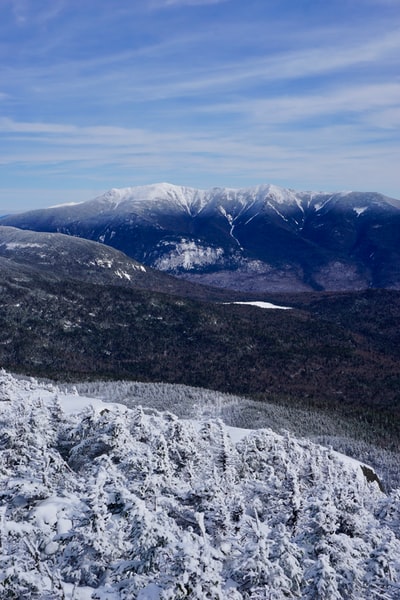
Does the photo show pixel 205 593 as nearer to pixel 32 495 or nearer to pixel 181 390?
pixel 32 495

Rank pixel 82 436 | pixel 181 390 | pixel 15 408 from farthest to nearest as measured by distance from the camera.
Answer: pixel 181 390 < pixel 15 408 < pixel 82 436

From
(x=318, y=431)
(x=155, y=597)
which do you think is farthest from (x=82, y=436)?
(x=318, y=431)

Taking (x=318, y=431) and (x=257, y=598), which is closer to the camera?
(x=257, y=598)

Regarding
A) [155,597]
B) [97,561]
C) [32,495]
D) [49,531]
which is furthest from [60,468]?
[155,597]

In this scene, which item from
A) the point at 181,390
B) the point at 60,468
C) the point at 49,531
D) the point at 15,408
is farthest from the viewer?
the point at 181,390

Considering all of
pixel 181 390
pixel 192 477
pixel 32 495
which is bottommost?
pixel 181 390

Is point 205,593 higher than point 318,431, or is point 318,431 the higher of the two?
point 205,593
